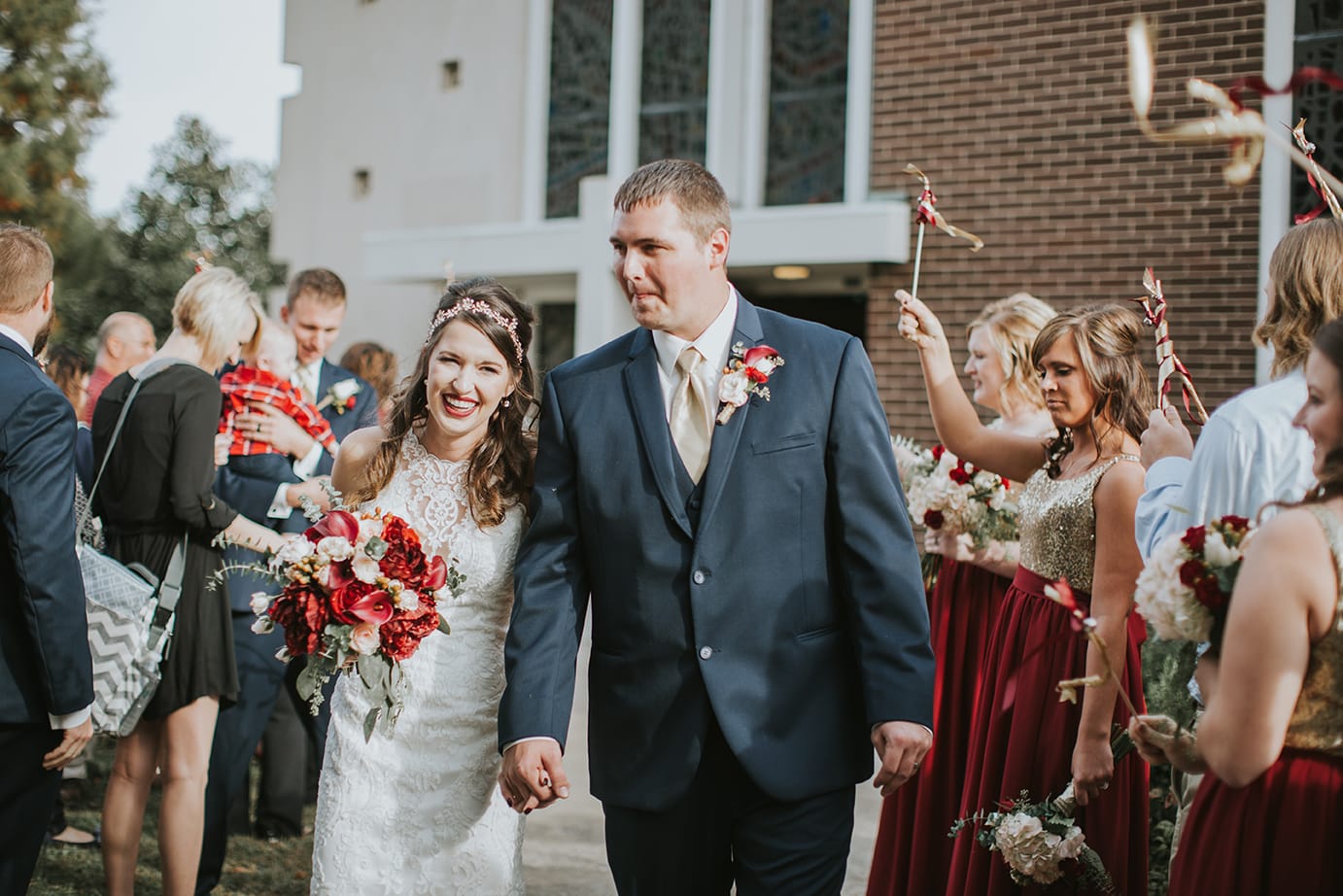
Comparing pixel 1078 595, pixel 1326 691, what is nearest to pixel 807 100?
pixel 1078 595

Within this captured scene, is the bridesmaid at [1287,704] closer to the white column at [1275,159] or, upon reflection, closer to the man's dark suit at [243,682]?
the man's dark suit at [243,682]

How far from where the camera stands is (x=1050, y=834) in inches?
151

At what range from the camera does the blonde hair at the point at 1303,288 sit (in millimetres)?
3129

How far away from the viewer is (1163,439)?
3662 millimetres

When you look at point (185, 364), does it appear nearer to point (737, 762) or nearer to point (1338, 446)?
point (737, 762)

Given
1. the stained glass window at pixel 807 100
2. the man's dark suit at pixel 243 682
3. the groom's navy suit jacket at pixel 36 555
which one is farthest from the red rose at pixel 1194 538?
the stained glass window at pixel 807 100

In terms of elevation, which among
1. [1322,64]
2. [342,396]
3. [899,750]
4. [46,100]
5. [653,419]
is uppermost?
[46,100]

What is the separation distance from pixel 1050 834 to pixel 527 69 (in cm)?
1187

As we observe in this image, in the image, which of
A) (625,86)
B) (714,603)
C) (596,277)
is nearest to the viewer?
(714,603)

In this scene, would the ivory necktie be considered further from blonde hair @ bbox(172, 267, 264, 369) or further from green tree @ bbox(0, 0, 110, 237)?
green tree @ bbox(0, 0, 110, 237)

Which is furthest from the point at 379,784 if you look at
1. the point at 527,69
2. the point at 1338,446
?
the point at 527,69

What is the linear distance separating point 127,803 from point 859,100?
29.5 feet

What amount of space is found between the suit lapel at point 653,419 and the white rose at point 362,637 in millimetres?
892

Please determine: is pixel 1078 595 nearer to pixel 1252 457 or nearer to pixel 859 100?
pixel 1252 457
